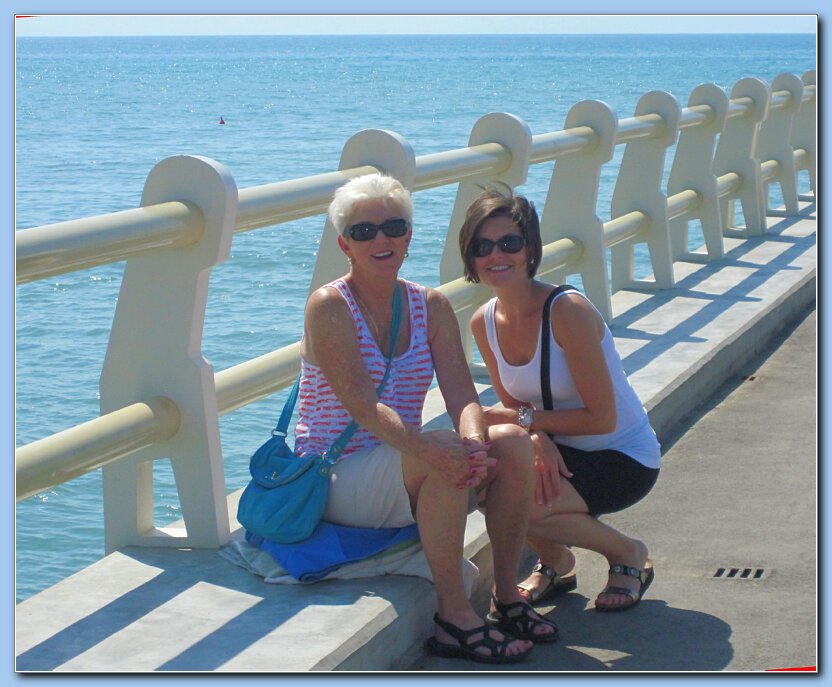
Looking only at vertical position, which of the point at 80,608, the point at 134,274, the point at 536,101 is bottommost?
the point at 536,101

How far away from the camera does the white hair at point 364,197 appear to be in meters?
3.75

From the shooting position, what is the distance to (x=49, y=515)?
21.8ft

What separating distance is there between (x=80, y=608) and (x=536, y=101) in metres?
73.9

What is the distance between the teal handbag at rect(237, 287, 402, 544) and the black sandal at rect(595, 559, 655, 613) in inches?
35.0

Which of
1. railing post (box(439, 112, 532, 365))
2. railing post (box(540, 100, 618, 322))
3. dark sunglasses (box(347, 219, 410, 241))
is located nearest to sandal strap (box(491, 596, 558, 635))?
dark sunglasses (box(347, 219, 410, 241))

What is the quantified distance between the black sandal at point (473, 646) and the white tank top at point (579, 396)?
74 cm

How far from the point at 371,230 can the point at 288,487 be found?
74 centimetres

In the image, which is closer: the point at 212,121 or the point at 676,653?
the point at 676,653

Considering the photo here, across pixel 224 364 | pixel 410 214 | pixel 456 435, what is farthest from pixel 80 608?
pixel 224 364

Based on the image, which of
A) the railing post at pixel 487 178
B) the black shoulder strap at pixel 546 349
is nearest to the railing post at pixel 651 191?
the railing post at pixel 487 178

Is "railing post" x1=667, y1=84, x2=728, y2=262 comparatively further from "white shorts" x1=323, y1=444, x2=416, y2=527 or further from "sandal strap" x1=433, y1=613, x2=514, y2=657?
"sandal strap" x1=433, y1=613, x2=514, y2=657

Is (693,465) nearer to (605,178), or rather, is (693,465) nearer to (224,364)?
(224,364)

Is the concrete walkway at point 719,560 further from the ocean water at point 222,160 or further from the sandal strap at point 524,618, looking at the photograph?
the ocean water at point 222,160

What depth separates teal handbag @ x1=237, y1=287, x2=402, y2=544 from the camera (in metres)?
3.70
